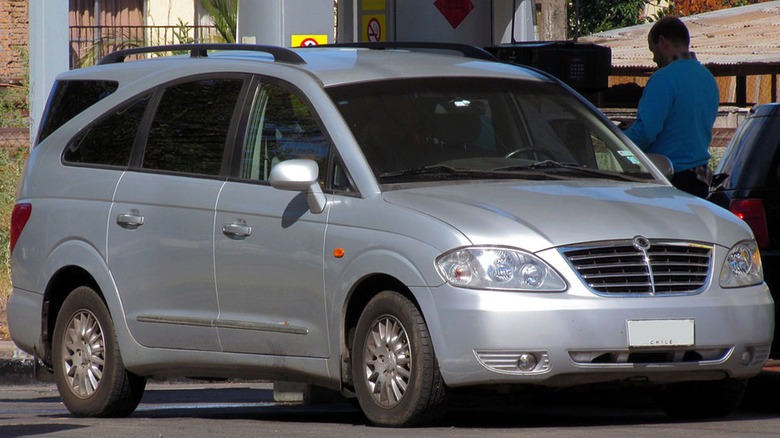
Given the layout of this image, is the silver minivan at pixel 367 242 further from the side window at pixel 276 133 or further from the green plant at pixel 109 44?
the green plant at pixel 109 44

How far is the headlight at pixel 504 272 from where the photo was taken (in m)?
6.60

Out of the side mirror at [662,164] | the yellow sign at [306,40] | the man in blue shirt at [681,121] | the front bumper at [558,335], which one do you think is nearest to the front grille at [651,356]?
the front bumper at [558,335]

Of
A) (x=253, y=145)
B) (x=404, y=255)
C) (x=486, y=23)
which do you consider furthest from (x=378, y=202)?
(x=486, y=23)

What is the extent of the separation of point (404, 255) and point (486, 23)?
6731 mm

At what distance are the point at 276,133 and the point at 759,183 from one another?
8.54ft

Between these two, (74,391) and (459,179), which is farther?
(74,391)

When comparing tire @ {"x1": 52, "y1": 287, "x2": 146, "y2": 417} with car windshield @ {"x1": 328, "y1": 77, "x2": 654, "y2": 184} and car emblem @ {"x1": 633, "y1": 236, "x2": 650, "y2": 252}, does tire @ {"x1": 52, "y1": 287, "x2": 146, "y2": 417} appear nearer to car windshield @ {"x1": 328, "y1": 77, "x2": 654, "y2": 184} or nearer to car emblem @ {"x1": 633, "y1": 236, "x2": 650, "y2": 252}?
car windshield @ {"x1": 328, "y1": 77, "x2": 654, "y2": 184}

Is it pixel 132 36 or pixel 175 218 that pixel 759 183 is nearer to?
pixel 175 218

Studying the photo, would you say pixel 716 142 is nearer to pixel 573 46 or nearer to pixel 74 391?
pixel 573 46

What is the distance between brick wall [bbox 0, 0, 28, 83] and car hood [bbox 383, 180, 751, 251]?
24.3m

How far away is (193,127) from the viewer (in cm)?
819

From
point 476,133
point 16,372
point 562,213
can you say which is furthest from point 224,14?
point 562,213

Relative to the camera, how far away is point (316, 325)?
7.26 m

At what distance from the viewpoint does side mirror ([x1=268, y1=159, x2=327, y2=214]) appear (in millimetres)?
7172
